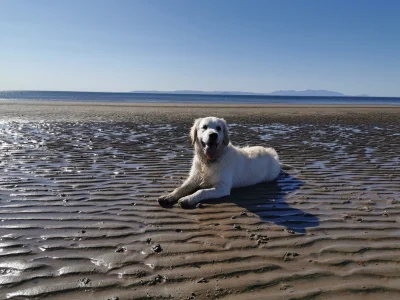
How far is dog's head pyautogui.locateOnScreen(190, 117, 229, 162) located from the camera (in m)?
6.66

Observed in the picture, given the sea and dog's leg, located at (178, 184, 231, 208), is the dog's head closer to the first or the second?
dog's leg, located at (178, 184, 231, 208)

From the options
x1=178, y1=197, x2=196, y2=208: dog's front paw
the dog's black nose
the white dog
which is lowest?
x1=178, y1=197, x2=196, y2=208: dog's front paw

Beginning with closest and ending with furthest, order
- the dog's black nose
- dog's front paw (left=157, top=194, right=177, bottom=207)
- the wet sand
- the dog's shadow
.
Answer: the wet sand, the dog's shadow, dog's front paw (left=157, top=194, right=177, bottom=207), the dog's black nose

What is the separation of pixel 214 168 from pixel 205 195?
2.39 feet

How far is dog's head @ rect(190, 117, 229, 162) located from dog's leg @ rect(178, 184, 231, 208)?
0.64m

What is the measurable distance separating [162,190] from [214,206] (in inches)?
54.1

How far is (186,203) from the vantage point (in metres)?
5.91

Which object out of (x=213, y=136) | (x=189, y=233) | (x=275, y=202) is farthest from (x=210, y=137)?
(x=189, y=233)

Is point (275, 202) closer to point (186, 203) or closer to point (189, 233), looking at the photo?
point (186, 203)

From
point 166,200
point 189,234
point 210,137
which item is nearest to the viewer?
point 189,234

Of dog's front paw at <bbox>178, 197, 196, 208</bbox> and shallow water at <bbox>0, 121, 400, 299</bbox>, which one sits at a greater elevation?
dog's front paw at <bbox>178, 197, 196, 208</bbox>

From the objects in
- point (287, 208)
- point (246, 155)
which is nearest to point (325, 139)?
point (246, 155)

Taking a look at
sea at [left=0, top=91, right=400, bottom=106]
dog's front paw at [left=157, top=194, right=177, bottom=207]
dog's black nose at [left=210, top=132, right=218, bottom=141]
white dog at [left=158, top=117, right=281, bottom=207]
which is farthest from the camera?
sea at [left=0, top=91, right=400, bottom=106]

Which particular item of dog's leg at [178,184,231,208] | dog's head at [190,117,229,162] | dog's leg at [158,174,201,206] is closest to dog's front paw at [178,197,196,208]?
dog's leg at [178,184,231,208]
